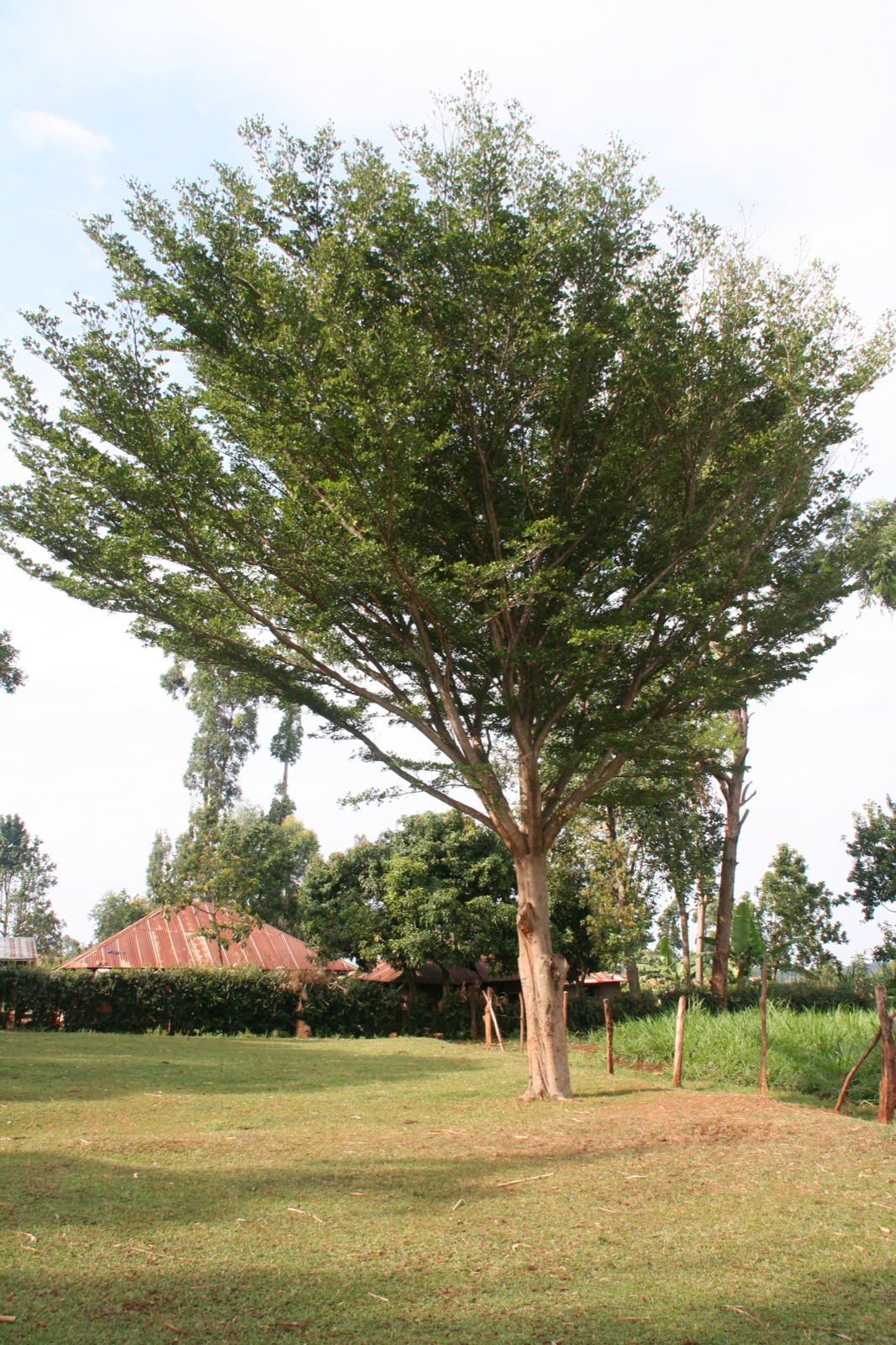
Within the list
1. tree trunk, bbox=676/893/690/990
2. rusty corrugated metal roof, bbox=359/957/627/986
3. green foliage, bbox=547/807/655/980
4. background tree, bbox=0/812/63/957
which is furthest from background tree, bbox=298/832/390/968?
background tree, bbox=0/812/63/957

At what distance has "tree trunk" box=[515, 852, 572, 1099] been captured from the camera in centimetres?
1070

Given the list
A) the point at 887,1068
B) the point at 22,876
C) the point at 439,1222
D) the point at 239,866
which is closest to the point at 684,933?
the point at 239,866

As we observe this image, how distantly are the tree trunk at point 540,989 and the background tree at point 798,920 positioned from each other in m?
23.7

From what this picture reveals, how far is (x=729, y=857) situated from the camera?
80.3 ft

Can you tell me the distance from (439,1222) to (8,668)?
1911 cm

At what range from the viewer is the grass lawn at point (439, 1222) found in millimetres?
3822

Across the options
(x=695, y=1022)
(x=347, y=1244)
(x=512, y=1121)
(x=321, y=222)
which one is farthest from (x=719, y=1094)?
(x=321, y=222)

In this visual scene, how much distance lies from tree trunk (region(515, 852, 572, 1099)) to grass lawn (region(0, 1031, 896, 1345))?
0.76m

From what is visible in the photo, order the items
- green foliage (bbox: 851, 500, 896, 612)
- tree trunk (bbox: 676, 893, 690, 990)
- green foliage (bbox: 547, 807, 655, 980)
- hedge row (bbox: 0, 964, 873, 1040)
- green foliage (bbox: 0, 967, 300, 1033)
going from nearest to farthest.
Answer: green foliage (bbox: 851, 500, 896, 612)
green foliage (bbox: 0, 967, 300, 1033)
hedge row (bbox: 0, 964, 873, 1040)
green foliage (bbox: 547, 807, 655, 980)
tree trunk (bbox: 676, 893, 690, 990)

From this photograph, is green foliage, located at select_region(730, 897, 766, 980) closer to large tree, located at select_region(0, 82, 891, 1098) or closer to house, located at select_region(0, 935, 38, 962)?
large tree, located at select_region(0, 82, 891, 1098)

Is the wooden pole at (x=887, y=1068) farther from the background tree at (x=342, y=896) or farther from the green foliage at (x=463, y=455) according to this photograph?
the background tree at (x=342, y=896)

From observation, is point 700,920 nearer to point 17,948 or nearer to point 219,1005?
point 219,1005

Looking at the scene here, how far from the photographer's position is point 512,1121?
9008 mm

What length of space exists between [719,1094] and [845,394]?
28.9 ft
